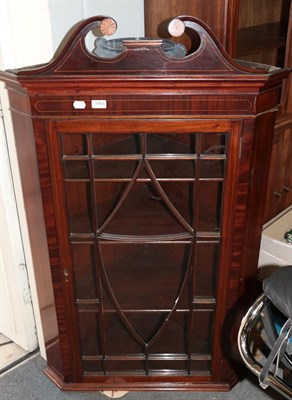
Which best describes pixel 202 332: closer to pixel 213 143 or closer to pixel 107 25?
pixel 213 143

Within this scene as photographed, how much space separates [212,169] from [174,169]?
101 mm

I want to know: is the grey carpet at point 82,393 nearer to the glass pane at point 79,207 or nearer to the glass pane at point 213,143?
the glass pane at point 79,207

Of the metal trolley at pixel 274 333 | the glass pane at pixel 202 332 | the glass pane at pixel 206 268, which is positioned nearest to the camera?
the metal trolley at pixel 274 333

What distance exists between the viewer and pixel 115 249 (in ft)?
4.23

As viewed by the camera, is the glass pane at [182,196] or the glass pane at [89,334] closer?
the glass pane at [182,196]

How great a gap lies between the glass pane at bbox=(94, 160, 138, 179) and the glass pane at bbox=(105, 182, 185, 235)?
0.08 meters

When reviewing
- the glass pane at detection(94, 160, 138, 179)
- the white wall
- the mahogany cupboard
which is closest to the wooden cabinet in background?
the white wall

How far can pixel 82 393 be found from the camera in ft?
4.83

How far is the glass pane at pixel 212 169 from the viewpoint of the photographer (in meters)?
1.13

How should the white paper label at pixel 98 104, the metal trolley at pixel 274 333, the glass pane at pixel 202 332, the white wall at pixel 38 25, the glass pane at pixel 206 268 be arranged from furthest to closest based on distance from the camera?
the glass pane at pixel 202 332 → the glass pane at pixel 206 268 → the white wall at pixel 38 25 → the white paper label at pixel 98 104 → the metal trolley at pixel 274 333

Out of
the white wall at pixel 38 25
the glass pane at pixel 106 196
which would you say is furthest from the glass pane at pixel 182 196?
the white wall at pixel 38 25

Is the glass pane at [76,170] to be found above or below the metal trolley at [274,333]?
above

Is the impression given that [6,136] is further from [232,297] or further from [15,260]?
[232,297]

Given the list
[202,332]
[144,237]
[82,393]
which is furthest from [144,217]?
[82,393]
